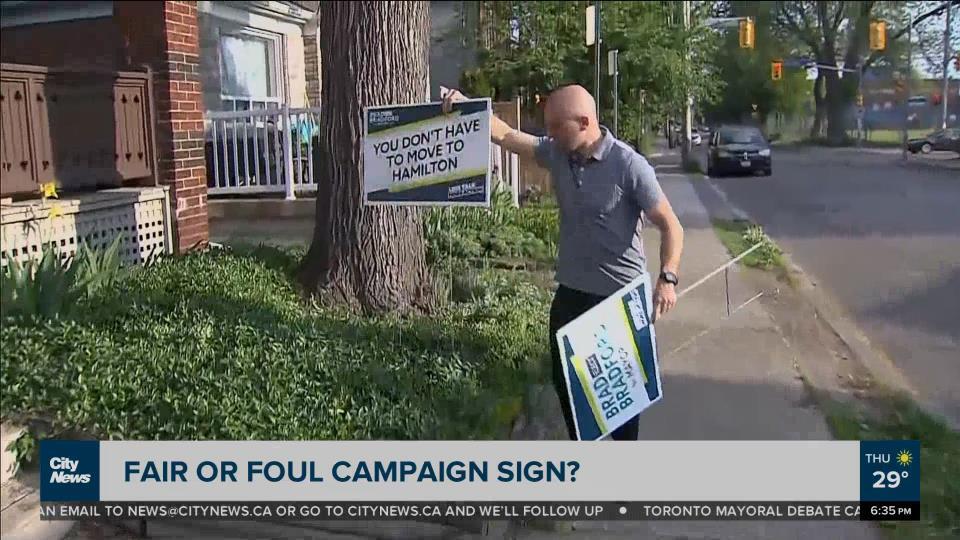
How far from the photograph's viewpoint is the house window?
11.1 metres

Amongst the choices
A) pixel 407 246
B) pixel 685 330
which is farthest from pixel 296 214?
pixel 685 330

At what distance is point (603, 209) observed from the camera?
378cm

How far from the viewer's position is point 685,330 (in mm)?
6145

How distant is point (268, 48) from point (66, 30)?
8.27 feet

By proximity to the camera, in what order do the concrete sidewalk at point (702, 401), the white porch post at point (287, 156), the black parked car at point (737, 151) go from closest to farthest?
the concrete sidewalk at point (702, 401)
the black parked car at point (737, 151)
the white porch post at point (287, 156)

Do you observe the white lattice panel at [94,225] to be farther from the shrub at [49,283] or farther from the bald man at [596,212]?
the bald man at [596,212]

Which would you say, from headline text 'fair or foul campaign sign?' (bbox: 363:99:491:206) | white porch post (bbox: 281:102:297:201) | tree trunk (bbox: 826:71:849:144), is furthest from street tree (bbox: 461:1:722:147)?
white porch post (bbox: 281:102:297:201)

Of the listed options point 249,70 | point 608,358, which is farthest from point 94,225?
point 249,70

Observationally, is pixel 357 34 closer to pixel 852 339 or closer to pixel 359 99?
pixel 359 99

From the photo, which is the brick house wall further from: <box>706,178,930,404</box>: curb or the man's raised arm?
<box>706,178,930,404</box>: curb

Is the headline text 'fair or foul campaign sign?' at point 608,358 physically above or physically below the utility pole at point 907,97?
below

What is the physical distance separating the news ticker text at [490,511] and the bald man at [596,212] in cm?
46

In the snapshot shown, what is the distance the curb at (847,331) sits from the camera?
4.89 meters

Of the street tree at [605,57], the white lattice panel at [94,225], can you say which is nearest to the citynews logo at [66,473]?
the white lattice panel at [94,225]
